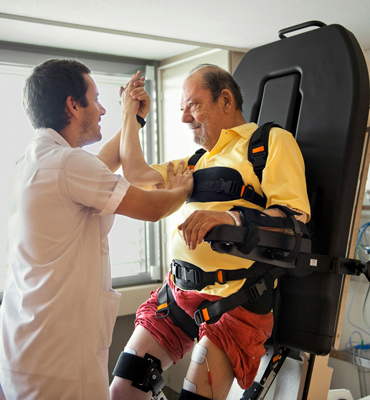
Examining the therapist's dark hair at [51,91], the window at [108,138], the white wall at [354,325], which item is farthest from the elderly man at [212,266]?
the white wall at [354,325]

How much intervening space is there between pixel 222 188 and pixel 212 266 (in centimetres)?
30

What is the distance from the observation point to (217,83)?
2.14 meters

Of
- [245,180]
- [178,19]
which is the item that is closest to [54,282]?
[245,180]

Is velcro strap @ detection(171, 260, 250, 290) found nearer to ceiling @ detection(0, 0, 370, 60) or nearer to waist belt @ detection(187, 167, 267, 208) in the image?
waist belt @ detection(187, 167, 267, 208)

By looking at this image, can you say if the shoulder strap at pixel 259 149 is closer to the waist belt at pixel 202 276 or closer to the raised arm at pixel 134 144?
the waist belt at pixel 202 276

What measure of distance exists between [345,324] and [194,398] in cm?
181

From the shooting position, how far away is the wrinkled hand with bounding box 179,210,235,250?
4.82 ft

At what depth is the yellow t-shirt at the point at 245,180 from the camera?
177cm

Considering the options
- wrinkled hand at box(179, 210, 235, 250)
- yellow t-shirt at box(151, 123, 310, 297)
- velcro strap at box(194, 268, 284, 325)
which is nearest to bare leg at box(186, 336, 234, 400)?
velcro strap at box(194, 268, 284, 325)

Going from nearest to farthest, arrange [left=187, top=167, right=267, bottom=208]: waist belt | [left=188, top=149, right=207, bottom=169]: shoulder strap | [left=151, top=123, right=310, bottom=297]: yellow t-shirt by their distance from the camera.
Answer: [left=151, top=123, right=310, bottom=297]: yellow t-shirt < [left=187, top=167, right=267, bottom=208]: waist belt < [left=188, top=149, right=207, bottom=169]: shoulder strap

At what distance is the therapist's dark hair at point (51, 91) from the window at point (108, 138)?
1591 mm

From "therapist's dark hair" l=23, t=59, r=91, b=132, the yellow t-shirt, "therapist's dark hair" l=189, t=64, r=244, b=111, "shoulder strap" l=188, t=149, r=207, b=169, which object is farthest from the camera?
"shoulder strap" l=188, t=149, r=207, b=169

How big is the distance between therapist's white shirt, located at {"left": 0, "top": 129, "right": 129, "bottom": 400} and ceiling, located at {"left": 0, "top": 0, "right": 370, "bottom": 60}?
1040mm

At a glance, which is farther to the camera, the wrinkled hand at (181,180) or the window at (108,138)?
the window at (108,138)
